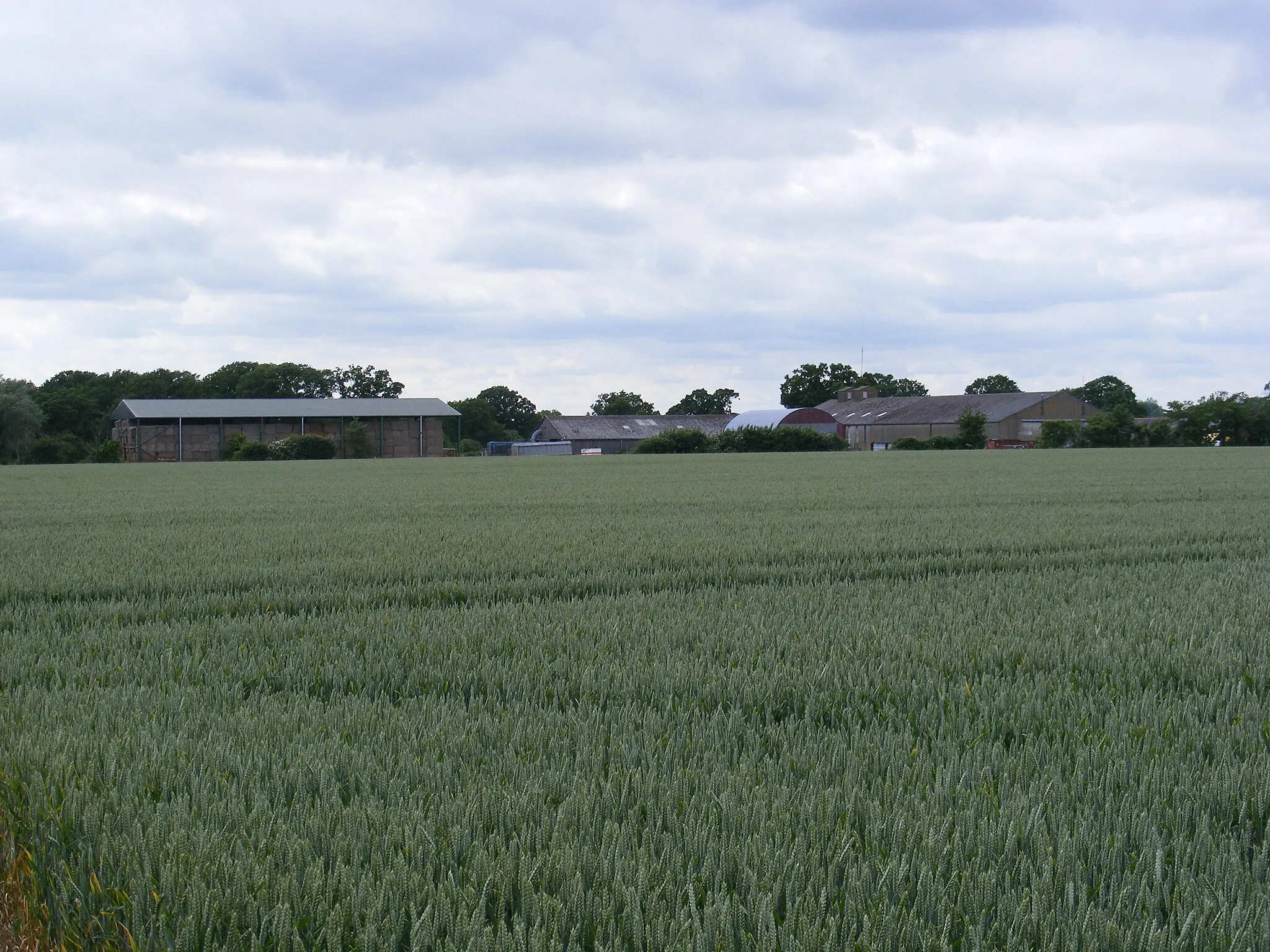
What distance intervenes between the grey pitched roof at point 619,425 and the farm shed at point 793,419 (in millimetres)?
3160

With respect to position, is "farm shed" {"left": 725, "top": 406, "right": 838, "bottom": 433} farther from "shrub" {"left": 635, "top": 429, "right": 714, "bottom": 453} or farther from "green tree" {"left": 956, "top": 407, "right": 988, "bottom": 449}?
"shrub" {"left": 635, "top": 429, "right": 714, "bottom": 453}

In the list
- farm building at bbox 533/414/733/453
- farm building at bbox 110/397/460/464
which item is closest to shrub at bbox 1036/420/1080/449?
farm building at bbox 533/414/733/453

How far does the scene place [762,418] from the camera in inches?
3115

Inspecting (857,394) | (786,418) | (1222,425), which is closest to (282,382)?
(786,418)

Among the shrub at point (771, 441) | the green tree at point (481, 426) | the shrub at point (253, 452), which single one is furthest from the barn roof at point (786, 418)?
the shrub at point (253, 452)

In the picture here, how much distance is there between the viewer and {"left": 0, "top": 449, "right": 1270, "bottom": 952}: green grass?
185 centimetres

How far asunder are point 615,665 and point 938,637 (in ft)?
4.74

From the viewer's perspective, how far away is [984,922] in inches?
71.7

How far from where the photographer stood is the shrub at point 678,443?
183 ft

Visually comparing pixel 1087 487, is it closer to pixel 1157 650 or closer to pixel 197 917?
pixel 1157 650

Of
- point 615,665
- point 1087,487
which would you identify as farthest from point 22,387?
point 615,665

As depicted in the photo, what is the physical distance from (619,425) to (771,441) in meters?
31.7

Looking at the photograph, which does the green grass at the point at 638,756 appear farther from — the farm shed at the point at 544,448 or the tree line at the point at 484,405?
the farm shed at the point at 544,448

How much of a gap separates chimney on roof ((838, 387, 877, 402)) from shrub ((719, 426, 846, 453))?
39867 mm
